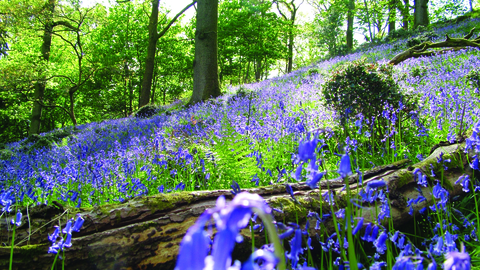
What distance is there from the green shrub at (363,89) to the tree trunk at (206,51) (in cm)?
717

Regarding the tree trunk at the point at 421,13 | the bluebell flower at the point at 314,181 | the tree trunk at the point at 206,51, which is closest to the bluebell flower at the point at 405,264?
the bluebell flower at the point at 314,181

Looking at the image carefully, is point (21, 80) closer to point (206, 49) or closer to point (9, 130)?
point (206, 49)

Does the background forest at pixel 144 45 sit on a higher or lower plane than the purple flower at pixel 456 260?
higher

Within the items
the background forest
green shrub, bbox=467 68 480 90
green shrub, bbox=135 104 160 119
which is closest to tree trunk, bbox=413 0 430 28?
the background forest

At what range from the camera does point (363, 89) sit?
4004 mm

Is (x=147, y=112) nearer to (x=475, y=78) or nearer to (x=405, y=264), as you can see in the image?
(x=475, y=78)

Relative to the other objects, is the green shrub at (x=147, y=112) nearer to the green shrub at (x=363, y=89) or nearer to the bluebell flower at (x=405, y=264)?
the green shrub at (x=363, y=89)

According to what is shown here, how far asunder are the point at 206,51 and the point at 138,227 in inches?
→ 392

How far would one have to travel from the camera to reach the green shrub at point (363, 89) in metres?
3.91

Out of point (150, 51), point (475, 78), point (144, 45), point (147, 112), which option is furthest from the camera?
point (144, 45)

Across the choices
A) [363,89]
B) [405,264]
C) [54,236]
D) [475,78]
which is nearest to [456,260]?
[405,264]

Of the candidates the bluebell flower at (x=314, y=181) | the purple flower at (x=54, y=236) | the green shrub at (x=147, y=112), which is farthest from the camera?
the green shrub at (x=147, y=112)

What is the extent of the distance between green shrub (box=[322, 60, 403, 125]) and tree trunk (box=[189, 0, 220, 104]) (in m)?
7.17

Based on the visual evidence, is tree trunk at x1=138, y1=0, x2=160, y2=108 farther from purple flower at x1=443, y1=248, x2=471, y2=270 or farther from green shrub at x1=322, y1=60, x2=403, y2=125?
purple flower at x1=443, y1=248, x2=471, y2=270
